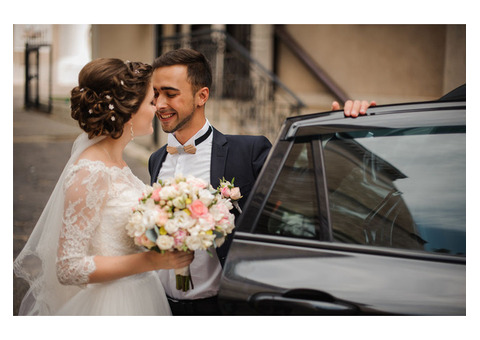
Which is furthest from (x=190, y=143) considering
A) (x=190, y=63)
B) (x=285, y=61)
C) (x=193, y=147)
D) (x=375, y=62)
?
(x=285, y=61)

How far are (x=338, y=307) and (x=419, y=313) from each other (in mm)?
275

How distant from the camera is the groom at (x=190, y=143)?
2.61m

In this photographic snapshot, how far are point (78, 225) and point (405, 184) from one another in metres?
1.28

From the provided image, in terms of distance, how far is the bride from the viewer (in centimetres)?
209

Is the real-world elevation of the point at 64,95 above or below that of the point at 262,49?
below

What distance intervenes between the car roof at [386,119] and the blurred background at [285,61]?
5.30m

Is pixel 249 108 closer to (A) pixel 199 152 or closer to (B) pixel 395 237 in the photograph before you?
(A) pixel 199 152

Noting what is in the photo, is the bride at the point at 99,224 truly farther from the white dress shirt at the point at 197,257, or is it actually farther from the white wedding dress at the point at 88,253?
the white dress shirt at the point at 197,257

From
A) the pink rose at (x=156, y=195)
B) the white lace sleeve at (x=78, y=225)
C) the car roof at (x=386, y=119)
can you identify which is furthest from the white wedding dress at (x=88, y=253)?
the car roof at (x=386, y=119)

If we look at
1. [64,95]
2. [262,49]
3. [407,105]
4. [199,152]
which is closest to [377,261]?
[407,105]

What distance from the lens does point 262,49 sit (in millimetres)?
10148

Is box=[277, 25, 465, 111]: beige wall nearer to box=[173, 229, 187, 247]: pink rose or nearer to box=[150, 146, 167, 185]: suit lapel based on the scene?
box=[150, 146, 167, 185]: suit lapel

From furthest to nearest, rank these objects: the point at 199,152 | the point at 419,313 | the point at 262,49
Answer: the point at 262,49, the point at 199,152, the point at 419,313

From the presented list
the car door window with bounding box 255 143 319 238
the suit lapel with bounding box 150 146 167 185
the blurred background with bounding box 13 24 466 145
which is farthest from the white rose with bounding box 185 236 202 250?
the blurred background with bounding box 13 24 466 145
